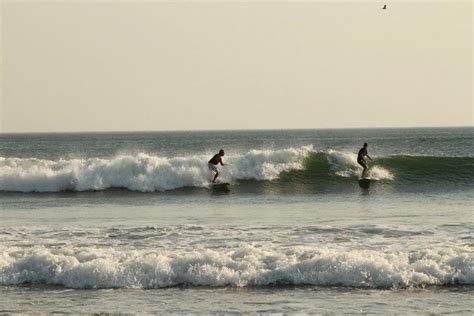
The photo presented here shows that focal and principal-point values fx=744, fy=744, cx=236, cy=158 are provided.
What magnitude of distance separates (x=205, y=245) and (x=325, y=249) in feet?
8.18

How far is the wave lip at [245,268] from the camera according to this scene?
39.3 ft

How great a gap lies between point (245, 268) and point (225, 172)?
15.0 metres

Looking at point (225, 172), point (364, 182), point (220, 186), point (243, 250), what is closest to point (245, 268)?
point (243, 250)

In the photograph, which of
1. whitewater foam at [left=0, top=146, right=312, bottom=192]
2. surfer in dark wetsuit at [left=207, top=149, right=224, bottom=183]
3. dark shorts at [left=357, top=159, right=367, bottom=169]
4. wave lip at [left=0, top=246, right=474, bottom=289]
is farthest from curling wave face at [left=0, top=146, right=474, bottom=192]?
wave lip at [left=0, top=246, right=474, bottom=289]

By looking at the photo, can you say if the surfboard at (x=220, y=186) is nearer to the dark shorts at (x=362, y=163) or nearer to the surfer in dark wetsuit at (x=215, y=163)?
the surfer in dark wetsuit at (x=215, y=163)

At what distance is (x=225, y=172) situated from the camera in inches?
1076

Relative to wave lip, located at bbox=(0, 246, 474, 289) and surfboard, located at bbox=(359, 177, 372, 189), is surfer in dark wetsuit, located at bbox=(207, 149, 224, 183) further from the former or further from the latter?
wave lip, located at bbox=(0, 246, 474, 289)

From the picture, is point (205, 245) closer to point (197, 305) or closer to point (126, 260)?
point (126, 260)

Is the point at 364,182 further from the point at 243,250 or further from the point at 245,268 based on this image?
the point at 245,268

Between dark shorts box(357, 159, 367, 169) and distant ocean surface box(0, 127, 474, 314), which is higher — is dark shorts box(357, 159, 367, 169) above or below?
above

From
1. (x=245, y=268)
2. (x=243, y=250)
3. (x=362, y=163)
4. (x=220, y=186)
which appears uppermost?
(x=362, y=163)

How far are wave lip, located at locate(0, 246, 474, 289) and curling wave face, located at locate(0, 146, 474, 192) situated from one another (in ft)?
43.7

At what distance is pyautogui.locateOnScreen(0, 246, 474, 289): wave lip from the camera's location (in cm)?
1198

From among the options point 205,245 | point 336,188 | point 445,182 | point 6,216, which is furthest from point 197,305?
point 445,182
